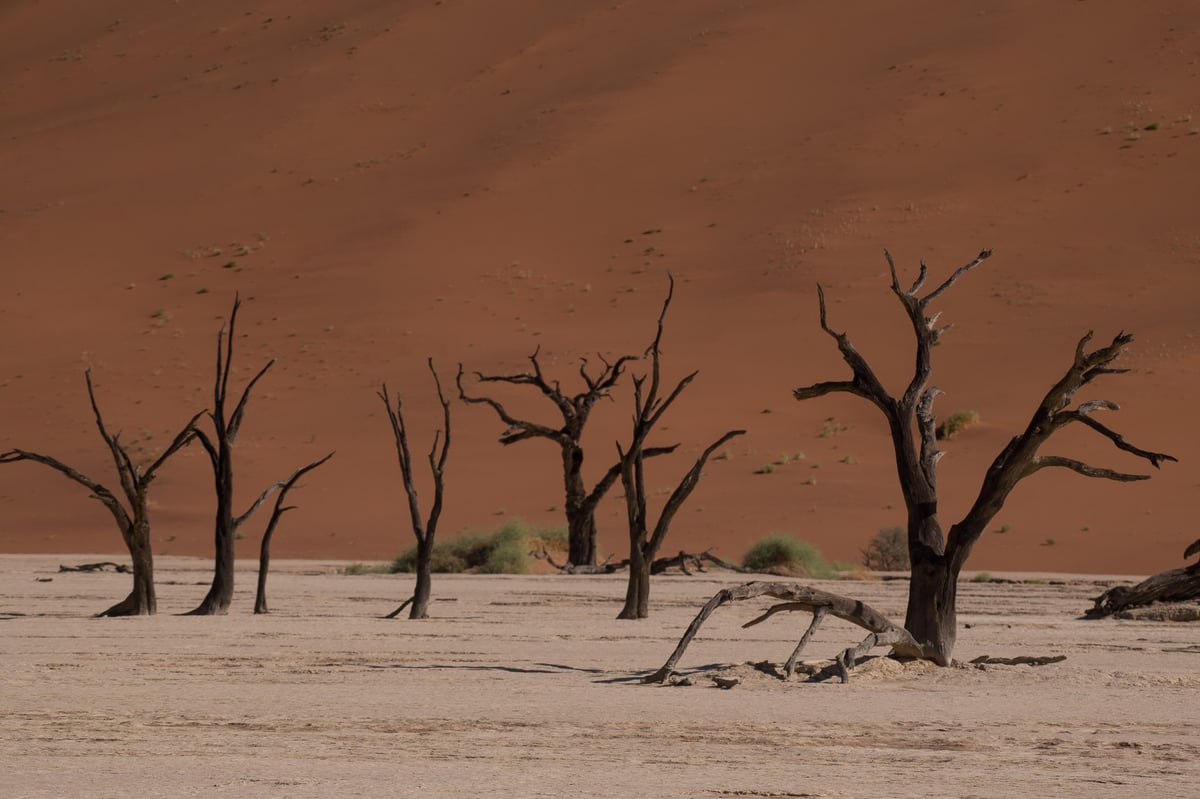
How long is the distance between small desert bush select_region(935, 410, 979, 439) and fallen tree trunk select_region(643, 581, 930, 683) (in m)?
33.5

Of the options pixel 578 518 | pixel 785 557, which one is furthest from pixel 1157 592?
pixel 578 518

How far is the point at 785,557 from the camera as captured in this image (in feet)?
107

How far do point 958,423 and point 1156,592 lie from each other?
25706mm

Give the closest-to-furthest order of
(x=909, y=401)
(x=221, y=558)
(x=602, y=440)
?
(x=909, y=401) → (x=221, y=558) → (x=602, y=440)

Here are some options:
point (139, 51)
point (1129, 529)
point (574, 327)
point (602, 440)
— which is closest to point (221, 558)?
point (1129, 529)

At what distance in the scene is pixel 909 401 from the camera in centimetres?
1326

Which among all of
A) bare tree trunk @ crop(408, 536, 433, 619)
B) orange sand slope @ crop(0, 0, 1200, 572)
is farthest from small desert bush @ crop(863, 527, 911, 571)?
bare tree trunk @ crop(408, 536, 433, 619)

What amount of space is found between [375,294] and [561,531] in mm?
25224

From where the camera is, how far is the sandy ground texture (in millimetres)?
8258

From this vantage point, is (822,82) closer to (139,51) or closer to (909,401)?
(139,51)

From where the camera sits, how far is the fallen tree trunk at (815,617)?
12.1 m

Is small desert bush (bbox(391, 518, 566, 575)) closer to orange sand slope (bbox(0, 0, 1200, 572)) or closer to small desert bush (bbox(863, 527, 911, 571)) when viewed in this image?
orange sand slope (bbox(0, 0, 1200, 572))

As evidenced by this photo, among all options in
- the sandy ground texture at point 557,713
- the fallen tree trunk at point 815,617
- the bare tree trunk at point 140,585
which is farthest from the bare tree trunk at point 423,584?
the fallen tree trunk at point 815,617

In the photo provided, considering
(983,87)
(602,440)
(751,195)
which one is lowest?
(602,440)
